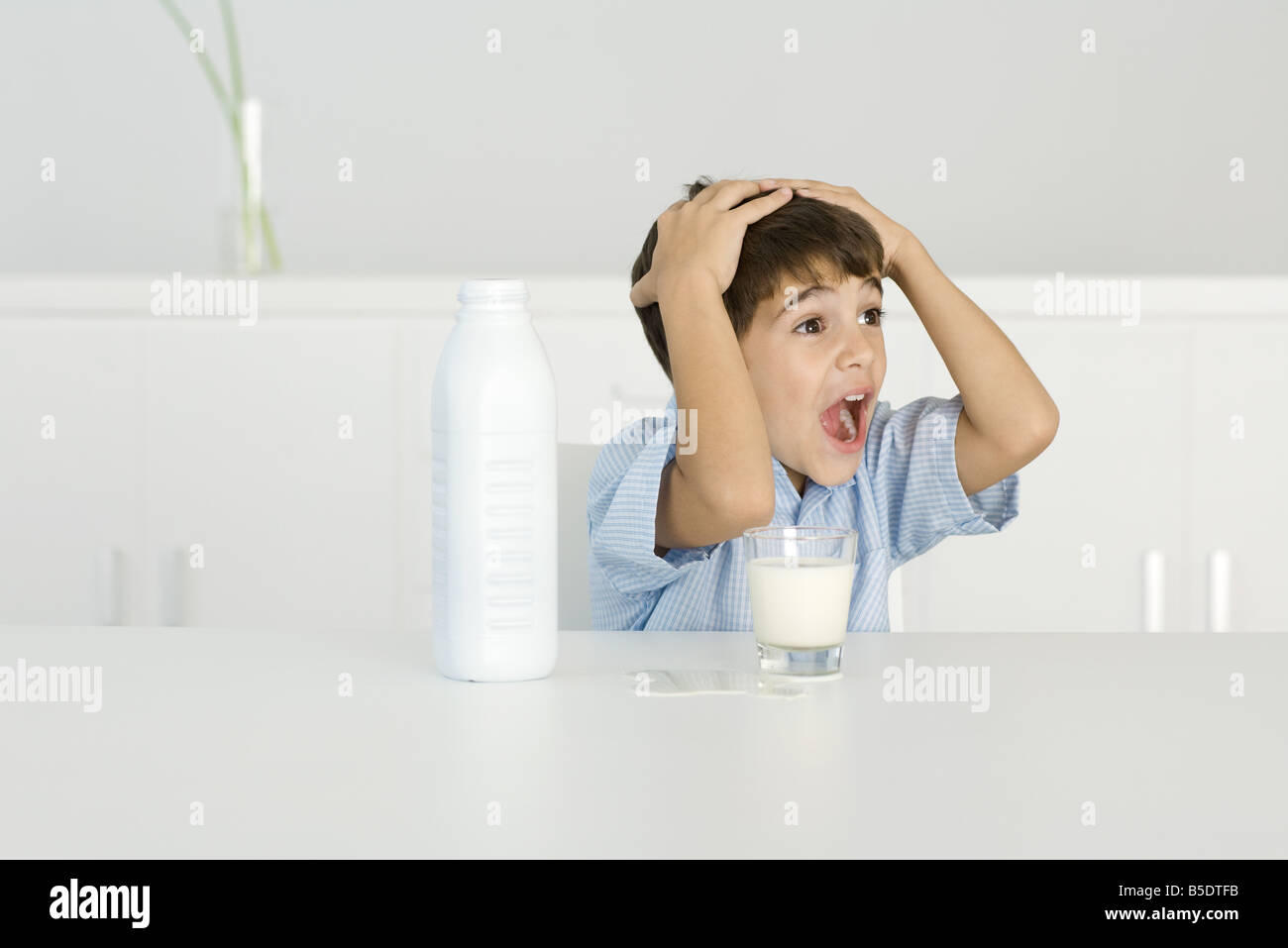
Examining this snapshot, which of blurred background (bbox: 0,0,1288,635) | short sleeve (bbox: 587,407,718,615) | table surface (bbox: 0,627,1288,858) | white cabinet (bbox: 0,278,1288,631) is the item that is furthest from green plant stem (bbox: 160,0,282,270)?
table surface (bbox: 0,627,1288,858)

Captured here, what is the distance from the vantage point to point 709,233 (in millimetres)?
1082

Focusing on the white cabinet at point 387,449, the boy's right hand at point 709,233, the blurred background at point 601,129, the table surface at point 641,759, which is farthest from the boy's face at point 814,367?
Answer: the blurred background at point 601,129

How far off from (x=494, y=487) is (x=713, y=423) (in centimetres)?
36

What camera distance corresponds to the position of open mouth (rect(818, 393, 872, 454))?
119 centimetres

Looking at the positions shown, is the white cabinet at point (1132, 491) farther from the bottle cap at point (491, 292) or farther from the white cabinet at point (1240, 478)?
the bottle cap at point (491, 292)

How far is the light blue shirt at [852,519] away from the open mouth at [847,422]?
0.05 metres

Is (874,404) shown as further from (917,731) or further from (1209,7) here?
(1209,7)

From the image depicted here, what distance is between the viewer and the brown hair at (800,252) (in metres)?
1.17

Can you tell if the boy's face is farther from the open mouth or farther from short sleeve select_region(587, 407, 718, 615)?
short sleeve select_region(587, 407, 718, 615)

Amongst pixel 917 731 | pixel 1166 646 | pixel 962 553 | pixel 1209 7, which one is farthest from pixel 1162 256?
pixel 917 731

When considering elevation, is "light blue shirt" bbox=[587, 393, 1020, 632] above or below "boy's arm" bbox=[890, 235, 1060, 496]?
below

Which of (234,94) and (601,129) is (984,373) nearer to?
(601,129)
